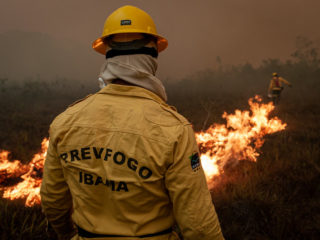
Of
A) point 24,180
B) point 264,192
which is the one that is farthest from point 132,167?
point 24,180

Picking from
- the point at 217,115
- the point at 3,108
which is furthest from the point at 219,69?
the point at 3,108

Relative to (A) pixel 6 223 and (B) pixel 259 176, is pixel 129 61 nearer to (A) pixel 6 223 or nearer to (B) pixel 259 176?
(A) pixel 6 223

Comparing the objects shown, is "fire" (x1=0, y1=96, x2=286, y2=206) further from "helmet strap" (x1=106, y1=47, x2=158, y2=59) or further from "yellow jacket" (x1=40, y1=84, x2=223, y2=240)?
"helmet strap" (x1=106, y1=47, x2=158, y2=59)

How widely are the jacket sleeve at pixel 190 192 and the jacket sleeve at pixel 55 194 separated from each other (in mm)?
826

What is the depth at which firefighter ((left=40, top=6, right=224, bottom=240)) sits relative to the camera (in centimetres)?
122

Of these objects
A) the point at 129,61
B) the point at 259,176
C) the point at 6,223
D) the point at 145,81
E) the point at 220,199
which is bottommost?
the point at 6,223

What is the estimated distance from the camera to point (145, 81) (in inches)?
59.5

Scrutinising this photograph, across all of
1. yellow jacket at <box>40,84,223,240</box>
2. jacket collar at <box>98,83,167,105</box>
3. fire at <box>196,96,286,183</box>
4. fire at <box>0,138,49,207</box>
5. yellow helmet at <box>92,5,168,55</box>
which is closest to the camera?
yellow jacket at <box>40,84,223,240</box>

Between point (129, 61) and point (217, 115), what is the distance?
9.43 meters

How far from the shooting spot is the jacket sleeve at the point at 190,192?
123 centimetres

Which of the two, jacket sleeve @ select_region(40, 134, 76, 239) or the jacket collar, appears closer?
the jacket collar

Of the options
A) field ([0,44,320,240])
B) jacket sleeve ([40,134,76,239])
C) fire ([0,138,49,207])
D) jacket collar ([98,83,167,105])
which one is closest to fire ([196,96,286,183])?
field ([0,44,320,240])

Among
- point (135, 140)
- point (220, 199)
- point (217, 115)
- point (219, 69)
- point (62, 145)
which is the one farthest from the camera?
point (219, 69)

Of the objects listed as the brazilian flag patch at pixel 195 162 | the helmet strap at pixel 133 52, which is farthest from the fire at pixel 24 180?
the brazilian flag patch at pixel 195 162
